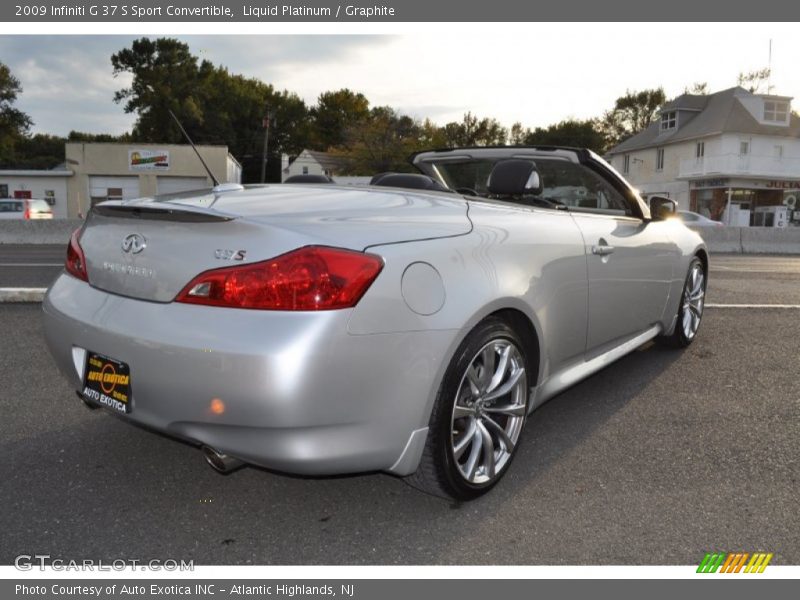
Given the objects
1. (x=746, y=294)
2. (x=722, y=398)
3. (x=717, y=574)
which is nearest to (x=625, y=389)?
(x=722, y=398)

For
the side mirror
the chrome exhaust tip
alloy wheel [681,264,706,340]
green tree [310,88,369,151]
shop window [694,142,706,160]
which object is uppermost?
green tree [310,88,369,151]

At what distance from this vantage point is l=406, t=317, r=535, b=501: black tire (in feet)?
8.13

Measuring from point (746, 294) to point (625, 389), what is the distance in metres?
5.06

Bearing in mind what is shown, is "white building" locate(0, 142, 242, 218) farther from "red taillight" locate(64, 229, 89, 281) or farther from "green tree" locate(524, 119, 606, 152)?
"red taillight" locate(64, 229, 89, 281)

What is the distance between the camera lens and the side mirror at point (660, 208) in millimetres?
4434

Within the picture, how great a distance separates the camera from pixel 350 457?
7.38 ft

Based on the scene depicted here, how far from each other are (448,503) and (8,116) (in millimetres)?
65427

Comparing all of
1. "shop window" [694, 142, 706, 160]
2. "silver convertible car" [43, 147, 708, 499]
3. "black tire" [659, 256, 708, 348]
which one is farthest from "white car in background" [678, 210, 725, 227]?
"shop window" [694, 142, 706, 160]

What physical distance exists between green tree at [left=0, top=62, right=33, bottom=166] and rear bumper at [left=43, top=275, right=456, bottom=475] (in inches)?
2543

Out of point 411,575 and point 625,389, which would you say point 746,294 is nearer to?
point 625,389

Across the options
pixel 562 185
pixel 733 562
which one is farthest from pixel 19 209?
pixel 733 562

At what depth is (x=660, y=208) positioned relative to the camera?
4500mm
